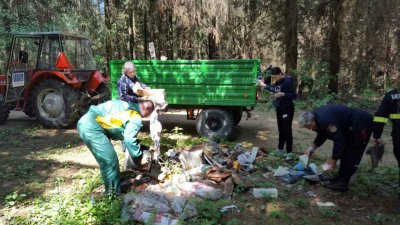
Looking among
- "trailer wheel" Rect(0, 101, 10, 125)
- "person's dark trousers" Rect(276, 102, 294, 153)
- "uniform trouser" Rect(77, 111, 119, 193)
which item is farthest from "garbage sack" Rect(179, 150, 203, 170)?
"trailer wheel" Rect(0, 101, 10, 125)

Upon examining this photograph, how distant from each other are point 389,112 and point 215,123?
381 cm

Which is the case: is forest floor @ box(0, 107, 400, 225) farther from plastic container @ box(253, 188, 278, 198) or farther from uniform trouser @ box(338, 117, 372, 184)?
uniform trouser @ box(338, 117, 372, 184)

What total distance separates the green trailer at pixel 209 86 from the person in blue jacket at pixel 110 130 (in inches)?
125

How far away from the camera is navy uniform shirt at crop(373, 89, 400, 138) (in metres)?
4.43

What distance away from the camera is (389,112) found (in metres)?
4.47

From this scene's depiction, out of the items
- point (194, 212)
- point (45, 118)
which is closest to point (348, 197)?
point (194, 212)

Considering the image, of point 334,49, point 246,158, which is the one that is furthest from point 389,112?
point 334,49

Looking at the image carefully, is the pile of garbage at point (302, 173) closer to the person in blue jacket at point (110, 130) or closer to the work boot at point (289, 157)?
the work boot at point (289, 157)

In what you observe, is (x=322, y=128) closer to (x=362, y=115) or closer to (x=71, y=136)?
(x=362, y=115)

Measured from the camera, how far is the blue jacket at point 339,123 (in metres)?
4.53

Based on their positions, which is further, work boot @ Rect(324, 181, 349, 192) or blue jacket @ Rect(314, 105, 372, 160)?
work boot @ Rect(324, 181, 349, 192)

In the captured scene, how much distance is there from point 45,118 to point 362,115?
7.56m

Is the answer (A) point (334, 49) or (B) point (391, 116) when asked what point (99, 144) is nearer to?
(B) point (391, 116)

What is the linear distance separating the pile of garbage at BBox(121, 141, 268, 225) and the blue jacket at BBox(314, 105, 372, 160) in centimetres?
102
